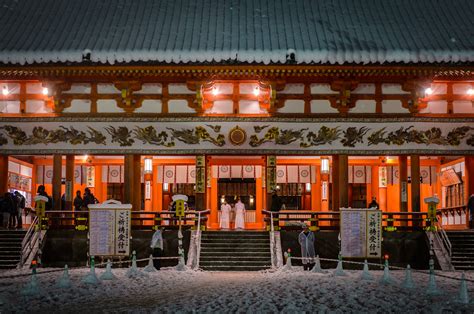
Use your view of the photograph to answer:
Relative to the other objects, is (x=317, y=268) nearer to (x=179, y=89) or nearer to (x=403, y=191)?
(x=403, y=191)

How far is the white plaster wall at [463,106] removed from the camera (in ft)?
88.0

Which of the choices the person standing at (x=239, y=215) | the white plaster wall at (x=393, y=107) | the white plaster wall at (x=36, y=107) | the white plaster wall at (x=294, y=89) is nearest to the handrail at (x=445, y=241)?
the white plaster wall at (x=393, y=107)

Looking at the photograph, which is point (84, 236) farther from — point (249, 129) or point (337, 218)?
point (337, 218)

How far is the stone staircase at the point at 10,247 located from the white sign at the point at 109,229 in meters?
2.59

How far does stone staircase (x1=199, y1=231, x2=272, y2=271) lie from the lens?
76.3ft

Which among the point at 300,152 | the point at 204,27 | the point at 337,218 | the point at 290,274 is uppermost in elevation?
the point at 204,27

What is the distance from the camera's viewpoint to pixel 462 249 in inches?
958

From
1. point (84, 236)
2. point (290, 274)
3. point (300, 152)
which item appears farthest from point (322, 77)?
point (84, 236)

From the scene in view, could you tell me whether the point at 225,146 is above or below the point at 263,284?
above

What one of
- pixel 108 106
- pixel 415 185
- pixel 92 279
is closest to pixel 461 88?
pixel 415 185

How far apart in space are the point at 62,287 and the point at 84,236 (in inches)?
341

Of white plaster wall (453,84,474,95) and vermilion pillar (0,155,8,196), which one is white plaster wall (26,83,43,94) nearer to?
vermilion pillar (0,155,8,196)

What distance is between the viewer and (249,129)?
26.6m

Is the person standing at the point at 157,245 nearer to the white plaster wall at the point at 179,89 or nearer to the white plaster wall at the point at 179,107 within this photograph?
the white plaster wall at the point at 179,107
